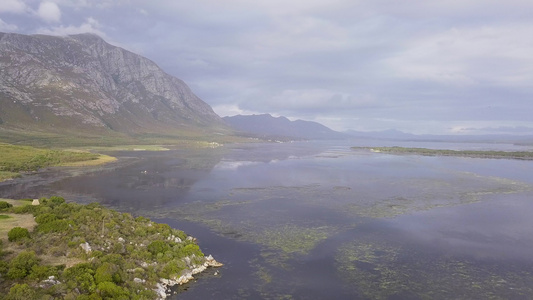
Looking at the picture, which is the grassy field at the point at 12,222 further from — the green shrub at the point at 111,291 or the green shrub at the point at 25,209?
the green shrub at the point at 111,291

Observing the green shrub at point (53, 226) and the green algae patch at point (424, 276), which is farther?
the green shrub at point (53, 226)

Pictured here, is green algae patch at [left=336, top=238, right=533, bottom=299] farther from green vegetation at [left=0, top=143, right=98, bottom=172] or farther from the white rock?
green vegetation at [left=0, top=143, right=98, bottom=172]

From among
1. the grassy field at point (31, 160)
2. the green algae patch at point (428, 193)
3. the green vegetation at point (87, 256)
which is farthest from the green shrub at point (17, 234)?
the grassy field at point (31, 160)

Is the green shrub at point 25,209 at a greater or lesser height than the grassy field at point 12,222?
greater

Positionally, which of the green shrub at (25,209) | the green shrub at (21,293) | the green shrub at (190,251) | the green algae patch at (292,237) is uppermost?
the green shrub at (25,209)

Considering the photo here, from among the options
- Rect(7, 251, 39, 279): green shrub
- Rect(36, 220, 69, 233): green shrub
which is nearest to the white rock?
Rect(7, 251, 39, 279): green shrub

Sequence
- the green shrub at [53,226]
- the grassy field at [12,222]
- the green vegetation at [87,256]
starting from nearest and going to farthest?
the green vegetation at [87,256]
the grassy field at [12,222]
the green shrub at [53,226]

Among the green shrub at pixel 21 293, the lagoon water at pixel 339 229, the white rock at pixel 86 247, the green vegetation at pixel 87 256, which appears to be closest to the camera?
the green shrub at pixel 21 293

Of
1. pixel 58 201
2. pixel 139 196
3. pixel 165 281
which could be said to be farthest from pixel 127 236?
pixel 139 196
